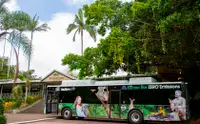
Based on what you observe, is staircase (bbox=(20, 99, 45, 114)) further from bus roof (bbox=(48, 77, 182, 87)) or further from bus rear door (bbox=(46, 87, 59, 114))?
bus roof (bbox=(48, 77, 182, 87))

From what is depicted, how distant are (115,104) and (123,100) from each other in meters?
0.64

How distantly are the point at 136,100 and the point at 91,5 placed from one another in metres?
7.55

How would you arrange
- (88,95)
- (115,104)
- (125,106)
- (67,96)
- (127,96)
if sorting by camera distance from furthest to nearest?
(67,96)
(88,95)
(115,104)
(127,96)
(125,106)

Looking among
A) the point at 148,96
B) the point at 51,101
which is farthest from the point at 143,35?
the point at 51,101

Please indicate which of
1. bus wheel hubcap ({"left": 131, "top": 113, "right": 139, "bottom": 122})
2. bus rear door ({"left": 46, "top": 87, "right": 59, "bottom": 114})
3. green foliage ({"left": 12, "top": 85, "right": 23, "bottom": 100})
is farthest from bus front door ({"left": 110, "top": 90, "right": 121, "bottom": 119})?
green foliage ({"left": 12, "top": 85, "right": 23, "bottom": 100})

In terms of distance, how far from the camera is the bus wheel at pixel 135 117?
14.7 m

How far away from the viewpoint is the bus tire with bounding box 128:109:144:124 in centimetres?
1473

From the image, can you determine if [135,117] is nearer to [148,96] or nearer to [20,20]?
[148,96]

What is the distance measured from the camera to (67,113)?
694 inches

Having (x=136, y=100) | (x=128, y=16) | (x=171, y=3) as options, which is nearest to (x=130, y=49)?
(x=128, y=16)

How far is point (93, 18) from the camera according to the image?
57.4 feet

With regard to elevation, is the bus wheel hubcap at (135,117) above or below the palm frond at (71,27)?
below

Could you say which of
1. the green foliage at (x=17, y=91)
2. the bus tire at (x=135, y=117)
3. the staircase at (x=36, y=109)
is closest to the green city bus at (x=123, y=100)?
the bus tire at (x=135, y=117)

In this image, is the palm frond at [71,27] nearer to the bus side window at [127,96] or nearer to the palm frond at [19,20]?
the bus side window at [127,96]
